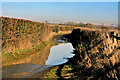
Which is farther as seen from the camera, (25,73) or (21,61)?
(21,61)

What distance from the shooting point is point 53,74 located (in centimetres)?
559

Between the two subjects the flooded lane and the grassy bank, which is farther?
the flooded lane

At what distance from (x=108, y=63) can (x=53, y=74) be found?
2899 mm

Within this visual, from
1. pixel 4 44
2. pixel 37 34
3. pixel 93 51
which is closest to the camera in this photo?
pixel 93 51

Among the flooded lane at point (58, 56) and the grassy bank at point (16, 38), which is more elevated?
the grassy bank at point (16, 38)

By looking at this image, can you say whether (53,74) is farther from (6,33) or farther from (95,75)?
(6,33)

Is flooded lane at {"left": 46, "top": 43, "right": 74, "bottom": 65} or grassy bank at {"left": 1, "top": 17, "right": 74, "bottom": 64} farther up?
grassy bank at {"left": 1, "top": 17, "right": 74, "bottom": 64}

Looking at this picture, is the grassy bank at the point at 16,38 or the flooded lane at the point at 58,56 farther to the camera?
the flooded lane at the point at 58,56

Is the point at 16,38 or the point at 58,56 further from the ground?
the point at 16,38

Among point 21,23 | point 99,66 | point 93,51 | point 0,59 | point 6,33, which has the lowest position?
point 0,59

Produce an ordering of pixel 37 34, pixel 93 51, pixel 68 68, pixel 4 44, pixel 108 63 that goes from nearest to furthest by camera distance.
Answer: pixel 108 63 < pixel 93 51 < pixel 68 68 < pixel 4 44 < pixel 37 34

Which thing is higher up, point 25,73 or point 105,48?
point 105,48

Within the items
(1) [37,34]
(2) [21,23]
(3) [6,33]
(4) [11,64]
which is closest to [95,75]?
(4) [11,64]

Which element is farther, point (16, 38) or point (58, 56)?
point (58, 56)
